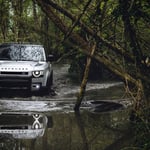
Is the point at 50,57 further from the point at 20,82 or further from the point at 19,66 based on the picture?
the point at 20,82

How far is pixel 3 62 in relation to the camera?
15.4m

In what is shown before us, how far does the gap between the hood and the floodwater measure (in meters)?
0.78

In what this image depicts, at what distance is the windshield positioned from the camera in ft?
52.5

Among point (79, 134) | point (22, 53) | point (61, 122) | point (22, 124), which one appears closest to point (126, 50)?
point (79, 134)

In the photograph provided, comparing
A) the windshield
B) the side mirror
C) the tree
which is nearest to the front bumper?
the side mirror

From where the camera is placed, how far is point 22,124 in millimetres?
9820

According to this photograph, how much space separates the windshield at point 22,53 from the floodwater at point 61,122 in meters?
1.32

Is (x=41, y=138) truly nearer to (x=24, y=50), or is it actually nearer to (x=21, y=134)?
(x=21, y=134)

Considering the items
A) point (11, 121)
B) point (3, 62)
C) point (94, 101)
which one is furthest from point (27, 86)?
point (11, 121)

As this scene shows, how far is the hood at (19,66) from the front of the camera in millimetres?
14758

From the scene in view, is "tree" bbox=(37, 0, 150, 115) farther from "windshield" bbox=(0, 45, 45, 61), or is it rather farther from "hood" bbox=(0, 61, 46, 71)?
"windshield" bbox=(0, 45, 45, 61)

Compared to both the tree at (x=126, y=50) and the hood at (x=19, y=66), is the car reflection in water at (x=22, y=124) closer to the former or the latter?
the tree at (x=126, y=50)

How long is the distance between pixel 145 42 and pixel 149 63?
1.64ft

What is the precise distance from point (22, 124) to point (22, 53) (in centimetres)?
674
